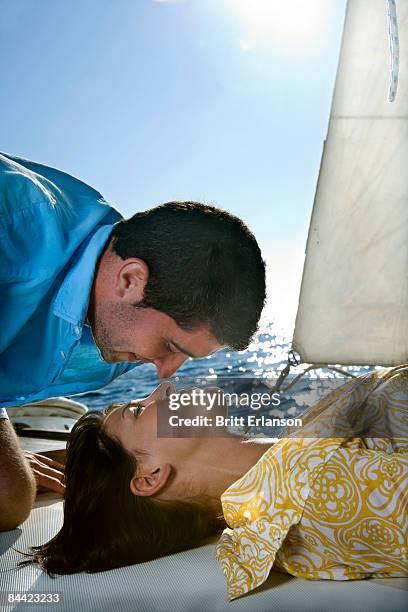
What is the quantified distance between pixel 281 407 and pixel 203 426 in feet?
7.54

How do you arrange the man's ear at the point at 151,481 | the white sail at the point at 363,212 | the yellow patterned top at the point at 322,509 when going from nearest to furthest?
1. the yellow patterned top at the point at 322,509
2. the man's ear at the point at 151,481
3. the white sail at the point at 363,212

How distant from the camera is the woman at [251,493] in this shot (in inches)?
40.7

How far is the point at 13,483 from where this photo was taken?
1.45 m

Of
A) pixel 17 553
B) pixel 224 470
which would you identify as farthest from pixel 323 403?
pixel 17 553

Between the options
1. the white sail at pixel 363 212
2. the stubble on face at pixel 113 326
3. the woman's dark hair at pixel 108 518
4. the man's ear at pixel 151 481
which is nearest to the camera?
the woman's dark hair at pixel 108 518

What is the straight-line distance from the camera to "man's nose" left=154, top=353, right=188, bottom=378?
1409 millimetres

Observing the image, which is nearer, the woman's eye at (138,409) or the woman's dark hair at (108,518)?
the woman's dark hair at (108,518)

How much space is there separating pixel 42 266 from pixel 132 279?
0.62ft

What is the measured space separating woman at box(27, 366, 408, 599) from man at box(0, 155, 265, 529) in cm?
15

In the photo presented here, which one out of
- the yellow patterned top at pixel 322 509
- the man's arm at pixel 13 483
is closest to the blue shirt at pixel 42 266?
the man's arm at pixel 13 483

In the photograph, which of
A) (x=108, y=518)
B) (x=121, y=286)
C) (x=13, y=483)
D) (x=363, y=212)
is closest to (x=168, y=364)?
(x=121, y=286)

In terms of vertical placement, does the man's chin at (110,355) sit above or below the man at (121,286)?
below

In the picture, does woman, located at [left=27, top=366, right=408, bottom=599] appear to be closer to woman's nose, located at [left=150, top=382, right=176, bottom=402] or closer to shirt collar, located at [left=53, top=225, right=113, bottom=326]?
woman's nose, located at [left=150, top=382, right=176, bottom=402]

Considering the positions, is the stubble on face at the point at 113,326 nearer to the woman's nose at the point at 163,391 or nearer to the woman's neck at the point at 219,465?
the woman's nose at the point at 163,391
